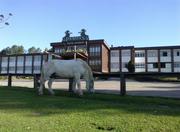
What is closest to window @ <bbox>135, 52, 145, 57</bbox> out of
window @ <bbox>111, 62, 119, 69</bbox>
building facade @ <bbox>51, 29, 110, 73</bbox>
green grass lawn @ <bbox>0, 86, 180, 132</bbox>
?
window @ <bbox>111, 62, 119, 69</bbox>

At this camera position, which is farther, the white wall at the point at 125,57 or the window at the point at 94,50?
the white wall at the point at 125,57

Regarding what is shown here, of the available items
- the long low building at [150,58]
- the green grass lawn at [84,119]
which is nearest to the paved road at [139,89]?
the green grass lawn at [84,119]

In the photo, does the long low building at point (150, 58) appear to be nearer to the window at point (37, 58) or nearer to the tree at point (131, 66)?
the tree at point (131, 66)

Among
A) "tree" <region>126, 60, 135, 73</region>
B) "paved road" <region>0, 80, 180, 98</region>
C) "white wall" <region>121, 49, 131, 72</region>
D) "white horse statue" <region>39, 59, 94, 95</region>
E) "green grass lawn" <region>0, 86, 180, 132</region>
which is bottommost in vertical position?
"green grass lawn" <region>0, 86, 180, 132</region>

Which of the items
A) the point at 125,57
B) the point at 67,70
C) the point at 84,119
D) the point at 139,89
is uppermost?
the point at 125,57

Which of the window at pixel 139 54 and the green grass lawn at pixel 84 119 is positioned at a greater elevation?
the window at pixel 139 54

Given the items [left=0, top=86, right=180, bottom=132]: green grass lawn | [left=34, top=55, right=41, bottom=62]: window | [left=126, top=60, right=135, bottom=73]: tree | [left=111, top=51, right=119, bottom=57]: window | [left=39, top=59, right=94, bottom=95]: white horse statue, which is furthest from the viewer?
[left=34, top=55, right=41, bottom=62]: window

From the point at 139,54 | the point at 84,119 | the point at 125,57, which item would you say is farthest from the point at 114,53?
the point at 84,119

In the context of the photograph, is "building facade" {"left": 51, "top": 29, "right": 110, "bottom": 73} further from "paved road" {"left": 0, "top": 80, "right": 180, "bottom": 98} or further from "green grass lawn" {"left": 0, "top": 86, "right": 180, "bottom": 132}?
"green grass lawn" {"left": 0, "top": 86, "right": 180, "bottom": 132}

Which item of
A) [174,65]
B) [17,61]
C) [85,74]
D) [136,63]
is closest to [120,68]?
[136,63]

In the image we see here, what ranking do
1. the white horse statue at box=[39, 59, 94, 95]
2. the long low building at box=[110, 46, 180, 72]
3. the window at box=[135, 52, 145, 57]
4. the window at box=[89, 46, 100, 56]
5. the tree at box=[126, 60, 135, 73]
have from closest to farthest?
1. the white horse statue at box=[39, 59, 94, 95]
2. the tree at box=[126, 60, 135, 73]
3. the window at box=[89, 46, 100, 56]
4. the long low building at box=[110, 46, 180, 72]
5. the window at box=[135, 52, 145, 57]

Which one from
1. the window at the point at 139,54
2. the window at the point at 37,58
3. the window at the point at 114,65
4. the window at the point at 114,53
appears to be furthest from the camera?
the window at the point at 37,58

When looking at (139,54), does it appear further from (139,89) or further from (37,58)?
(139,89)

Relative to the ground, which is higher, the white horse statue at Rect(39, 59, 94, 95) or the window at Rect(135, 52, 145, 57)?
the window at Rect(135, 52, 145, 57)
